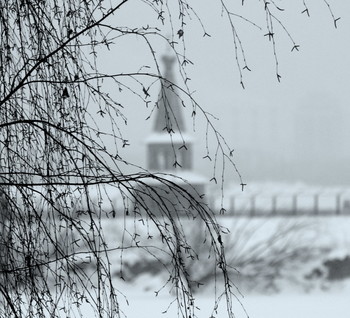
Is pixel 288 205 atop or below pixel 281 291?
atop

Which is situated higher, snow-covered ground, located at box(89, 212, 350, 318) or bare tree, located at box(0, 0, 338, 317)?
bare tree, located at box(0, 0, 338, 317)

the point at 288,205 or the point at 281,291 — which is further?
the point at 288,205

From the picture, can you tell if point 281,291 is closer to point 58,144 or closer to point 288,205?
point 288,205

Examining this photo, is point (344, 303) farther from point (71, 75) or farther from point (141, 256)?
point (71, 75)

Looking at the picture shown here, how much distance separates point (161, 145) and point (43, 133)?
53.0 feet

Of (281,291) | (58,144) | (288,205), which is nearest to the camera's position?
(58,144)

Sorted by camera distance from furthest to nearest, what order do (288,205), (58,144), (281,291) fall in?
1. (288,205)
2. (281,291)
3. (58,144)

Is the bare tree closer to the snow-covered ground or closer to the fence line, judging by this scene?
the snow-covered ground

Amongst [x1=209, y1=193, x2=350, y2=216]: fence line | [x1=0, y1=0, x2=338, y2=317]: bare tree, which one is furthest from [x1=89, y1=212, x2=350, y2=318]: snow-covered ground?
[x1=0, y1=0, x2=338, y2=317]: bare tree

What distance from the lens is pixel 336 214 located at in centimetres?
2214

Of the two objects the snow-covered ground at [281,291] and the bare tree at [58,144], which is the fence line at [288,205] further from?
the bare tree at [58,144]

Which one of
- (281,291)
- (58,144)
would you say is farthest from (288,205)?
(58,144)

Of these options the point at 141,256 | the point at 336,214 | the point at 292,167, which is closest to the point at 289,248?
the point at 141,256

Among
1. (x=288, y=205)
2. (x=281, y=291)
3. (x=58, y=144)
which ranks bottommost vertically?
(x=281, y=291)
